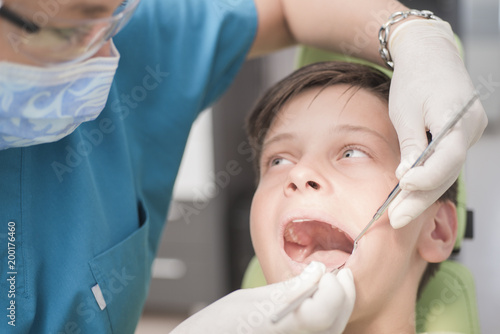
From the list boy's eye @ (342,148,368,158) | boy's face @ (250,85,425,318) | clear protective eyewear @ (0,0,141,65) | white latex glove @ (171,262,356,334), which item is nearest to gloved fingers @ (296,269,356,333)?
white latex glove @ (171,262,356,334)

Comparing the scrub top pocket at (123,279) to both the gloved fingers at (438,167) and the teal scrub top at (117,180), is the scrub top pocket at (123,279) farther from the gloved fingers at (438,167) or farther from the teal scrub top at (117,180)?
the gloved fingers at (438,167)

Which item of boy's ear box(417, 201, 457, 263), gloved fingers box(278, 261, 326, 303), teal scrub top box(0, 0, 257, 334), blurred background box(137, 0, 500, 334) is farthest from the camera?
blurred background box(137, 0, 500, 334)

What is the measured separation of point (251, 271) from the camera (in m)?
1.54

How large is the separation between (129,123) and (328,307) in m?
0.66

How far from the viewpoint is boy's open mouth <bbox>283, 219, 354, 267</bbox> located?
1.20 metres

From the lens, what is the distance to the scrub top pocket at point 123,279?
1.15 meters

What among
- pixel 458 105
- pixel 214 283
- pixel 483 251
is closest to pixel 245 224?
pixel 214 283

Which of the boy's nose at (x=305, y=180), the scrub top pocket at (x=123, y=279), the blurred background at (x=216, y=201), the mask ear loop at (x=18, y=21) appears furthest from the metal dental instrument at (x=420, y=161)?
the blurred background at (x=216, y=201)

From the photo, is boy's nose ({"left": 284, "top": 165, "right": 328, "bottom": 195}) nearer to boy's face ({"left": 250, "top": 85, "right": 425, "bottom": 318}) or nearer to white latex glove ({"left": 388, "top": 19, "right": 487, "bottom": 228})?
boy's face ({"left": 250, "top": 85, "right": 425, "bottom": 318})

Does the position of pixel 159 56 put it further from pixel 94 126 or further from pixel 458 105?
pixel 458 105

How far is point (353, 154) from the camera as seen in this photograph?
3.92 ft

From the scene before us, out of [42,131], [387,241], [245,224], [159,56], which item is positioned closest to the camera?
[42,131]

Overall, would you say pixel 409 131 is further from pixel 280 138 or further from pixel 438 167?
pixel 280 138

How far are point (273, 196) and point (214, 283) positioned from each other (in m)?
1.80
